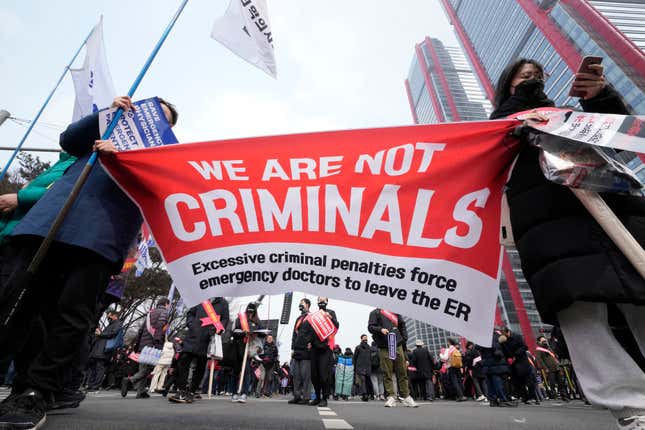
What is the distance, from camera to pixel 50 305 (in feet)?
7.92

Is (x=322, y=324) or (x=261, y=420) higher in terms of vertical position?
(x=322, y=324)

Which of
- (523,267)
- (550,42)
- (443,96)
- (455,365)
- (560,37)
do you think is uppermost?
(443,96)

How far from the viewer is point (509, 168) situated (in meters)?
2.21

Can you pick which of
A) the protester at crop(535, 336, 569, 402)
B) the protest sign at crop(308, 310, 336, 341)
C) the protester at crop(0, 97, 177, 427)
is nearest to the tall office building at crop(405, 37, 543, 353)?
the protester at crop(535, 336, 569, 402)

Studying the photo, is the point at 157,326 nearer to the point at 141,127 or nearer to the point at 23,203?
the point at 23,203

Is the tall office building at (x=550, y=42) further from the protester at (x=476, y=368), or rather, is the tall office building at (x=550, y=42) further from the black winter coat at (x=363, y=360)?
the black winter coat at (x=363, y=360)

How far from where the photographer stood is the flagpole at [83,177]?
6.61 feet

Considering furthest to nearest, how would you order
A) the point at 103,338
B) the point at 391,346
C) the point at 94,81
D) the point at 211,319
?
1. the point at 103,338
2. the point at 391,346
3. the point at 211,319
4. the point at 94,81

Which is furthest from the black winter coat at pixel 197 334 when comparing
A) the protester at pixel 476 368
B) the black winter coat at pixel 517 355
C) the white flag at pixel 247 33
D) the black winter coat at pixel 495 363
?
the protester at pixel 476 368

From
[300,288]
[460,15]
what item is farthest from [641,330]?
[460,15]

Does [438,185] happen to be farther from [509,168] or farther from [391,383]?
[391,383]

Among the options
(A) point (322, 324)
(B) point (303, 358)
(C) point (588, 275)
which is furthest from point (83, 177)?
(B) point (303, 358)

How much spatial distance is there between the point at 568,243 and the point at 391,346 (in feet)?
17.9

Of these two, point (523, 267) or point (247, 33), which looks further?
point (247, 33)
